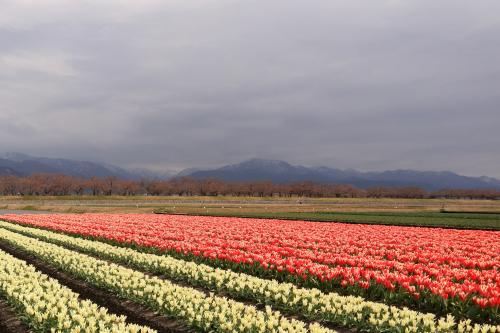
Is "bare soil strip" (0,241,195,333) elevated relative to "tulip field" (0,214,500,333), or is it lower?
lower

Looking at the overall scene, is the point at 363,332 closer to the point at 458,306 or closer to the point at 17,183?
the point at 458,306

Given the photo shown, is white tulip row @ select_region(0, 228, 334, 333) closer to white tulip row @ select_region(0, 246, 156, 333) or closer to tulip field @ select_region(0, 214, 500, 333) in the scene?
tulip field @ select_region(0, 214, 500, 333)

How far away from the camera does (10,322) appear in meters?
11.4

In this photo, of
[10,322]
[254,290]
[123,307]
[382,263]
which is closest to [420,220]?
[382,263]

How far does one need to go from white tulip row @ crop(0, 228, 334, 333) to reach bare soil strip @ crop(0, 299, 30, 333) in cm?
282

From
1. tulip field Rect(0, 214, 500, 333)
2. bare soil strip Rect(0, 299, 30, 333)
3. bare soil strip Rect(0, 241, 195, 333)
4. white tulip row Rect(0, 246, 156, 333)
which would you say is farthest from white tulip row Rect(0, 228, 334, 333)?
bare soil strip Rect(0, 299, 30, 333)

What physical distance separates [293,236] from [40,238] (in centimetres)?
1629

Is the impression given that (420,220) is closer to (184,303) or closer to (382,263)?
(382,263)

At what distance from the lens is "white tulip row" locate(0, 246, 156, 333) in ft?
30.6

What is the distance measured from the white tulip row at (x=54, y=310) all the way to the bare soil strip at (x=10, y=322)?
172 millimetres

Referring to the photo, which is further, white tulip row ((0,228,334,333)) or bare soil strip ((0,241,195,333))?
bare soil strip ((0,241,195,333))

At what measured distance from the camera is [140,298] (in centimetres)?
1251

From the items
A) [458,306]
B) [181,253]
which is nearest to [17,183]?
[181,253]

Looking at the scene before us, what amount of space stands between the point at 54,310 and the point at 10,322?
6.92 feet
